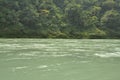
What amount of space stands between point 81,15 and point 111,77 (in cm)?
5472

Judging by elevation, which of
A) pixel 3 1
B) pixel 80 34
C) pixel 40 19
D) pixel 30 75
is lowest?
pixel 80 34

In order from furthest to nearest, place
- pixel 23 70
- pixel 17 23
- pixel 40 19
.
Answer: pixel 40 19 < pixel 17 23 < pixel 23 70

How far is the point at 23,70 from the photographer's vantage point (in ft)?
38.7

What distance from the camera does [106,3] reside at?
72.6m

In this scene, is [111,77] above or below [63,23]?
above

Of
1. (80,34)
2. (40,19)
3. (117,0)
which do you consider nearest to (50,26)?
(40,19)

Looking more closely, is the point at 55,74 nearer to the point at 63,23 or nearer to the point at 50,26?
the point at 50,26

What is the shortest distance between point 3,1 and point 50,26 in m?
11.6

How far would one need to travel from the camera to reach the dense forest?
5534cm

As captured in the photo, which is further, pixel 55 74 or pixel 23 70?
pixel 23 70

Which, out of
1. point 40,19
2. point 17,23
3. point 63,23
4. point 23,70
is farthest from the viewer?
point 63,23

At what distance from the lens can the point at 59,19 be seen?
211 feet

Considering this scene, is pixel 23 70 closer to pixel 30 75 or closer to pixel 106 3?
pixel 30 75

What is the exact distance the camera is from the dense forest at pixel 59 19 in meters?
55.3
